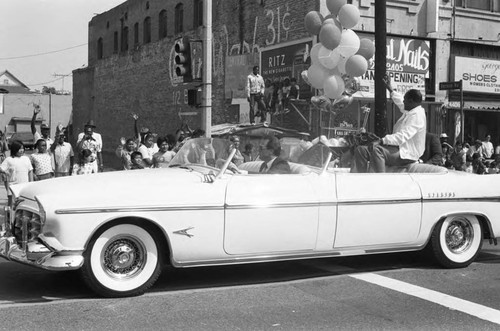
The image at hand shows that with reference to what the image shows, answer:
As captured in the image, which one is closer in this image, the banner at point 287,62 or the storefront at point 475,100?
the banner at point 287,62

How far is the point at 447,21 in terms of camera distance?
1941 centimetres

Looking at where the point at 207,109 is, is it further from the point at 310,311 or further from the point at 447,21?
the point at 447,21

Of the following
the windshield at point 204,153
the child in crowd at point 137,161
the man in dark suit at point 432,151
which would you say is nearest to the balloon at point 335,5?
the man in dark suit at point 432,151

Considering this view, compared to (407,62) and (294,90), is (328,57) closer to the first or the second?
(294,90)

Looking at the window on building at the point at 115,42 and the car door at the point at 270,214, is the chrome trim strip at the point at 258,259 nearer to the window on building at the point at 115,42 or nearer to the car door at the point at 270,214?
the car door at the point at 270,214

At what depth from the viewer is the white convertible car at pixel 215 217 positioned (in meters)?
5.33

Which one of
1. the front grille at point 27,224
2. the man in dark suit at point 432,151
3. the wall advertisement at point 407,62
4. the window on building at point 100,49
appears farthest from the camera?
the window on building at point 100,49

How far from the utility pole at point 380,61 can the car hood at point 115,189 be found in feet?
21.9

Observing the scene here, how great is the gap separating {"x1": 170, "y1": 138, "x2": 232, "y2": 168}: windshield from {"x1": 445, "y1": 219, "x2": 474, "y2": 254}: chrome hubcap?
289 centimetres

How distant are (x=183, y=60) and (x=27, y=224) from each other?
7.67 meters

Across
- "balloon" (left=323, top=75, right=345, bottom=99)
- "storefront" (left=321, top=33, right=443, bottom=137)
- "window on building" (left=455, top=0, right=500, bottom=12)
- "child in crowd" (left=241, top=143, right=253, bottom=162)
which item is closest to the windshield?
"child in crowd" (left=241, top=143, right=253, bottom=162)

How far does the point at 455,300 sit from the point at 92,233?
11.3 feet

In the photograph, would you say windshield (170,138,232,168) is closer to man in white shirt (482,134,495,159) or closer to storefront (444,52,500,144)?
man in white shirt (482,134,495,159)

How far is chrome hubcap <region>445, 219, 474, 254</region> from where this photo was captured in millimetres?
7078
